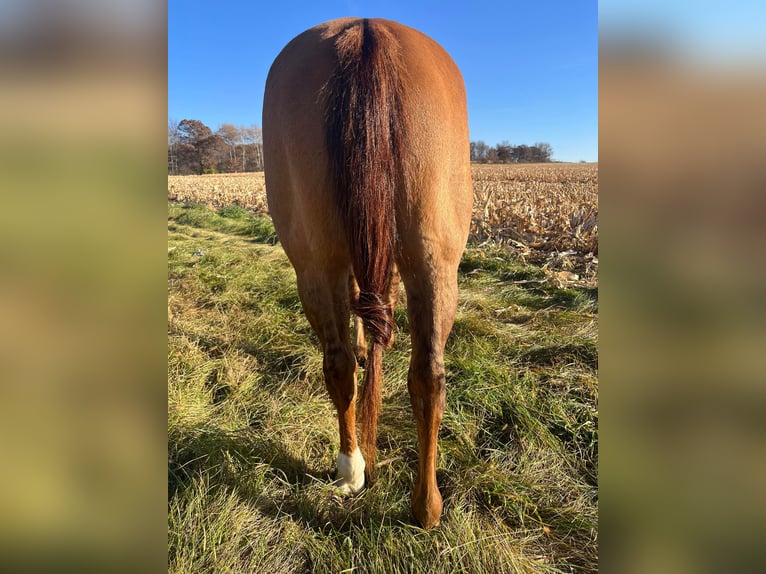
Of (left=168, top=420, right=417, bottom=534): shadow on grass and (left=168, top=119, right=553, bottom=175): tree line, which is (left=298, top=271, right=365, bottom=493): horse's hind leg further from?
(left=168, top=119, right=553, bottom=175): tree line

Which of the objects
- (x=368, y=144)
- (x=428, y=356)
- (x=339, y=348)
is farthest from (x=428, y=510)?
(x=368, y=144)

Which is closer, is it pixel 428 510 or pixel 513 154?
pixel 428 510

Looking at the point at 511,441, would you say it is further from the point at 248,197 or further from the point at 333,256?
the point at 248,197

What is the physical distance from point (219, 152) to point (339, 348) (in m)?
58.0

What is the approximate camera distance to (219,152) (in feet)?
171

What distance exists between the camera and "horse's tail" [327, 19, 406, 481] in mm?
1494

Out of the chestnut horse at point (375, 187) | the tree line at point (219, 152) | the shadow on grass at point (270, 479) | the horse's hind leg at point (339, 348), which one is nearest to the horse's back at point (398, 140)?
the chestnut horse at point (375, 187)

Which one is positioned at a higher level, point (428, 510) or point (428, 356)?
point (428, 356)

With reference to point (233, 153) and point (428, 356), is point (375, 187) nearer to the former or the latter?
point (428, 356)

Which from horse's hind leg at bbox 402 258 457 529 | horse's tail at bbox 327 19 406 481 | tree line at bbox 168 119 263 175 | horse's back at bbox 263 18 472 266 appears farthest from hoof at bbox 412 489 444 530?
tree line at bbox 168 119 263 175

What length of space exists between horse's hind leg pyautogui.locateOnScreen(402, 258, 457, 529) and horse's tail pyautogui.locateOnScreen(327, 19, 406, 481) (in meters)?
0.16

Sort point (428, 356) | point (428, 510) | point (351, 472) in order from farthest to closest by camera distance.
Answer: point (351, 472)
point (428, 510)
point (428, 356)
